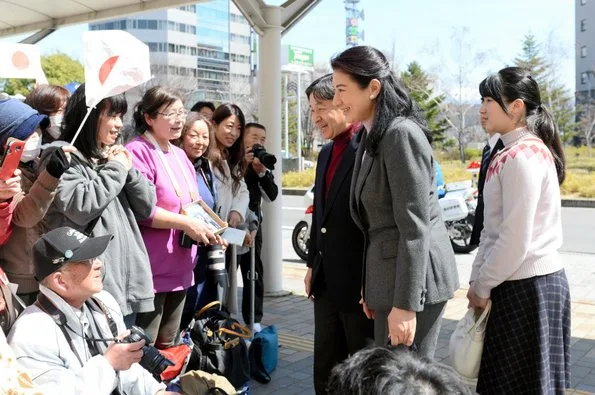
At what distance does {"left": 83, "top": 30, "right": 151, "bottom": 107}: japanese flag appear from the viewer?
9.16 feet

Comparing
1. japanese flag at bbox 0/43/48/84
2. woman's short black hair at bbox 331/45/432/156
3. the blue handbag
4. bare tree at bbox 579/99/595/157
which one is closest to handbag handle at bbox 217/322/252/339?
the blue handbag

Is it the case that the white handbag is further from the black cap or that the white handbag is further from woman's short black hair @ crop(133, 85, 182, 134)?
woman's short black hair @ crop(133, 85, 182, 134)

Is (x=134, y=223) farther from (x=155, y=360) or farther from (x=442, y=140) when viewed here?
(x=442, y=140)

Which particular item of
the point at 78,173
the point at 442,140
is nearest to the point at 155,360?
the point at 78,173

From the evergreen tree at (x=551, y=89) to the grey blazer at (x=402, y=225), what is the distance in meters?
32.3

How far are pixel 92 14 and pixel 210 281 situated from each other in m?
3.85

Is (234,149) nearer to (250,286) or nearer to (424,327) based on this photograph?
(250,286)

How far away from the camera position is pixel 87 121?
2.92 m

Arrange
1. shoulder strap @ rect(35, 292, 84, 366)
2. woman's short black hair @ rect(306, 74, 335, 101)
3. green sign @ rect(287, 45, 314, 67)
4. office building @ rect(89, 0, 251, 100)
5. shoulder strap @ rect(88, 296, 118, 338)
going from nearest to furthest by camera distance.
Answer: shoulder strap @ rect(35, 292, 84, 366) → shoulder strap @ rect(88, 296, 118, 338) → woman's short black hair @ rect(306, 74, 335, 101) → green sign @ rect(287, 45, 314, 67) → office building @ rect(89, 0, 251, 100)

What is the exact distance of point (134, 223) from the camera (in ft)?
10.0

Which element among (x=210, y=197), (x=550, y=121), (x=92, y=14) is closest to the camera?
(x=550, y=121)

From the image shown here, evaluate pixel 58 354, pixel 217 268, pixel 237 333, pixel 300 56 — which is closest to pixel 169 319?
pixel 237 333

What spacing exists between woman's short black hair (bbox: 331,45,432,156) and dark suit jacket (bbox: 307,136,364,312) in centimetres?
42

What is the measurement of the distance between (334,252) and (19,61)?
300 cm
